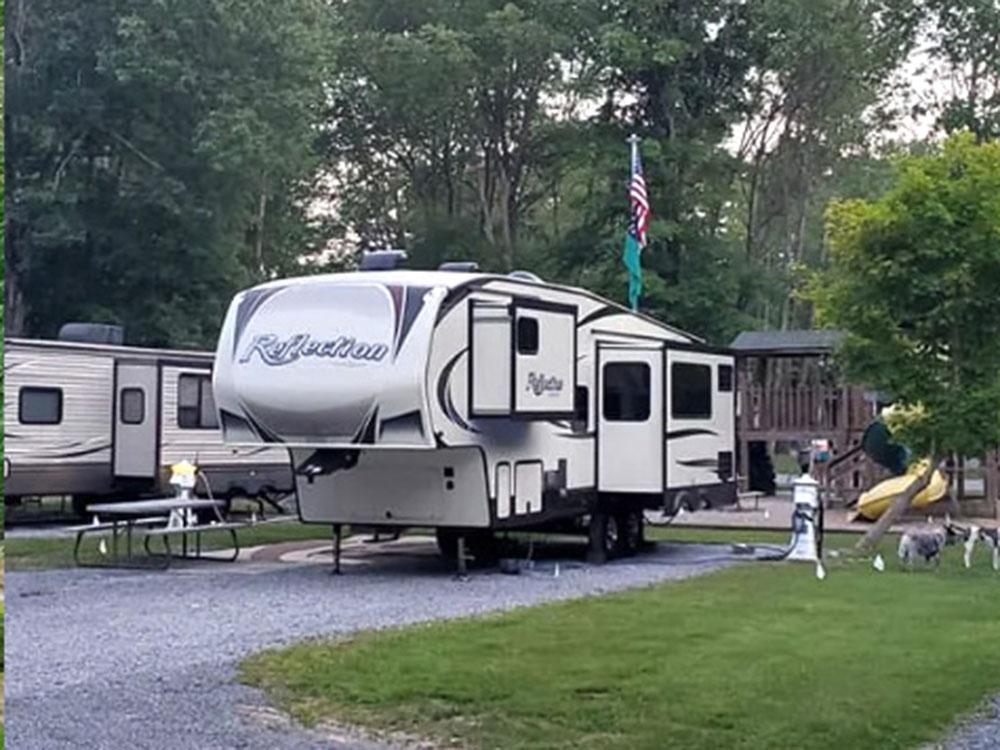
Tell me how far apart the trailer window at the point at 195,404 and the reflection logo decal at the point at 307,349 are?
5.91 m

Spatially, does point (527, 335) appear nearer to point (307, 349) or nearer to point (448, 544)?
point (307, 349)

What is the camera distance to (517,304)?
11484 millimetres

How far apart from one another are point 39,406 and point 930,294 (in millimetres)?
9411

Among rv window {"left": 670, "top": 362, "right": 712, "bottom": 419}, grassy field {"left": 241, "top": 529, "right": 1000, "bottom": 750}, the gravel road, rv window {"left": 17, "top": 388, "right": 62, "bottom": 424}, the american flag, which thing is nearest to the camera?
the gravel road

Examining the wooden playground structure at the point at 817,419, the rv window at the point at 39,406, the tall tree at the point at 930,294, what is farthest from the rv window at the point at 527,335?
the wooden playground structure at the point at 817,419

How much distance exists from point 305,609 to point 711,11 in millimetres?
21747

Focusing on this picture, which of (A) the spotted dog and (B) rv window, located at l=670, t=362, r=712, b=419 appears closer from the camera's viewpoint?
(A) the spotted dog

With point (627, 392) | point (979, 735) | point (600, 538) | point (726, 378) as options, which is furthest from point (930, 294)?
point (979, 735)

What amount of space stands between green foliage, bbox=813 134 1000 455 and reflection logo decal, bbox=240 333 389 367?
4862 millimetres

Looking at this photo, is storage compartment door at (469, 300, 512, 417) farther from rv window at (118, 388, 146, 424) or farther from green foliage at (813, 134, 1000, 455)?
rv window at (118, 388, 146, 424)

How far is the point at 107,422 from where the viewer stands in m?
16.6

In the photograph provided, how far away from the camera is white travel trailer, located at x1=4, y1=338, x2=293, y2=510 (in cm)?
1577

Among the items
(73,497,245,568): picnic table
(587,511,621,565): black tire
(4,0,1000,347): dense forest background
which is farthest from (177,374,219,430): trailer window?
(4,0,1000,347): dense forest background

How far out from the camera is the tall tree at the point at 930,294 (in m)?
12.9
